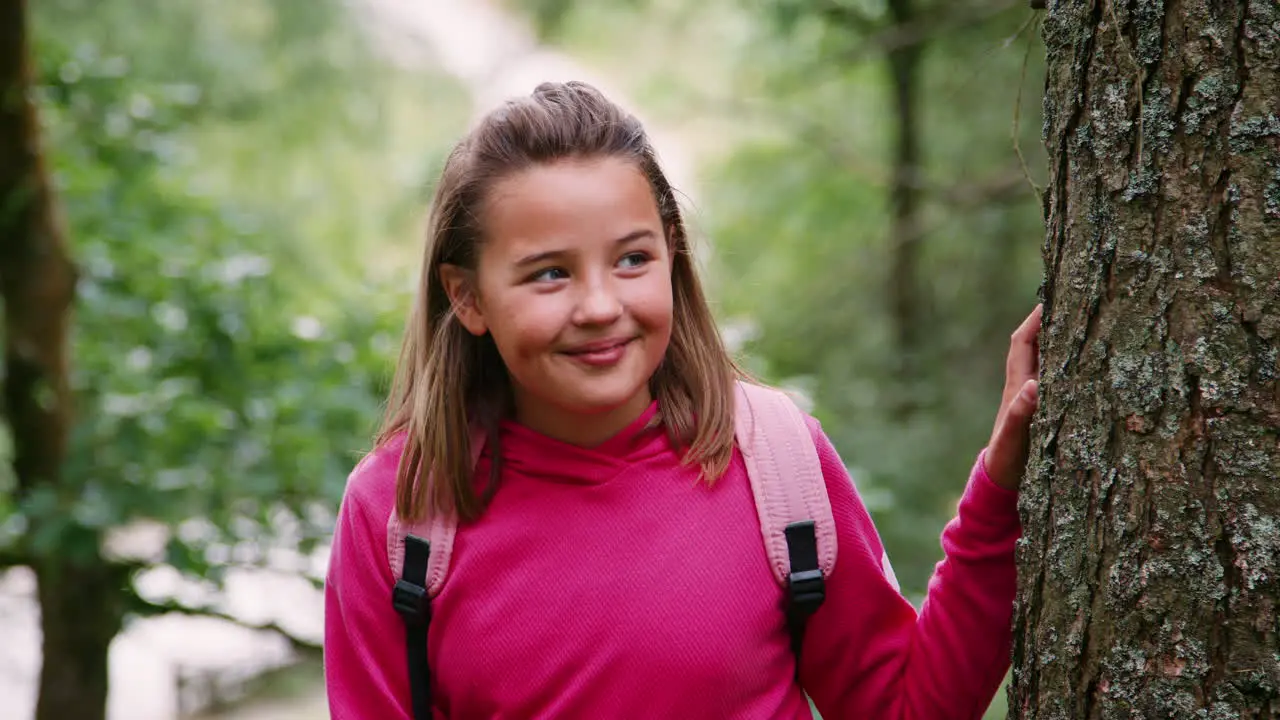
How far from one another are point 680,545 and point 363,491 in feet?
1.74

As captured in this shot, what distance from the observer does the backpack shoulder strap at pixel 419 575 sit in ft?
5.99

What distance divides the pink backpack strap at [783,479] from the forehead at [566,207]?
0.36 meters

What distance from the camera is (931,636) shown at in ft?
5.87

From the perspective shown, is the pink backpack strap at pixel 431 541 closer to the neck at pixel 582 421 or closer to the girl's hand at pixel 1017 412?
the neck at pixel 582 421

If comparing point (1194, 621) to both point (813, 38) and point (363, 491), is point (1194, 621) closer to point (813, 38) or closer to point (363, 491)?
point (363, 491)

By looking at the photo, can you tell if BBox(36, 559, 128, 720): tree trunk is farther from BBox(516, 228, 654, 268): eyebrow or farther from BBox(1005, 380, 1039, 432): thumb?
BBox(1005, 380, 1039, 432): thumb

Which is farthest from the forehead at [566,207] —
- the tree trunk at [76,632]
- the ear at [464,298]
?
the tree trunk at [76,632]

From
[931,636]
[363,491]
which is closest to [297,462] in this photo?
[363,491]

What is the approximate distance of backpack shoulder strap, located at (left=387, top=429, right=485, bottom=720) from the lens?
5.99ft

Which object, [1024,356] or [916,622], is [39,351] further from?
[1024,356]

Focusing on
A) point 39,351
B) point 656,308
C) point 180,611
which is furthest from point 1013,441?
point 39,351

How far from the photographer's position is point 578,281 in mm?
1781

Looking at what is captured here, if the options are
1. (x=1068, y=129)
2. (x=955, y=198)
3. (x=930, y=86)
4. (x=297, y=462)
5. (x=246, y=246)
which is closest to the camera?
(x=1068, y=129)

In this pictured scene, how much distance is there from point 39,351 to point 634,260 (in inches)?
139
